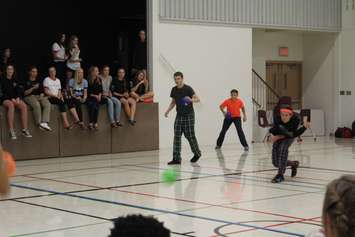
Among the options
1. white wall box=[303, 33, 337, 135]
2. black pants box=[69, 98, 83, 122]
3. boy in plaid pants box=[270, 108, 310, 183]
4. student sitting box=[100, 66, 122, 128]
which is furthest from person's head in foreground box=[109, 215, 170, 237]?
white wall box=[303, 33, 337, 135]

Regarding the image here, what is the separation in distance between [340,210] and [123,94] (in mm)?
18914

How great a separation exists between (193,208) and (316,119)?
2002 centimetres

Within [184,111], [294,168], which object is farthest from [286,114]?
[184,111]

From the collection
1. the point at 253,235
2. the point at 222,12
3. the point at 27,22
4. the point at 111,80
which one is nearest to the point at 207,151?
the point at 111,80

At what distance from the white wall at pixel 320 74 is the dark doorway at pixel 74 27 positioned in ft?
28.0

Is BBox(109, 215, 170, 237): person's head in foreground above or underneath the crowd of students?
underneath

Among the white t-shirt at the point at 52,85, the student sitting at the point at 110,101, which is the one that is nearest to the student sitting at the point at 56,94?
the white t-shirt at the point at 52,85

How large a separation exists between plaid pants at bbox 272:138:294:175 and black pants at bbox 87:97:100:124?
26.3ft

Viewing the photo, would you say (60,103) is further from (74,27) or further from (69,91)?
(74,27)

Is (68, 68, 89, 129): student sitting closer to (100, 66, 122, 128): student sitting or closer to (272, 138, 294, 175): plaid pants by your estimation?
(100, 66, 122, 128): student sitting

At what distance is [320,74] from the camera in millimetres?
29547

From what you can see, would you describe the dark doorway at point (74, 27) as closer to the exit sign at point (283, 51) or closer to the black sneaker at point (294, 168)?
the exit sign at point (283, 51)

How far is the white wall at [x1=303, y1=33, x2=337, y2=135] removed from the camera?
29000 mm

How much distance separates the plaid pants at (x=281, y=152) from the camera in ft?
42.1
